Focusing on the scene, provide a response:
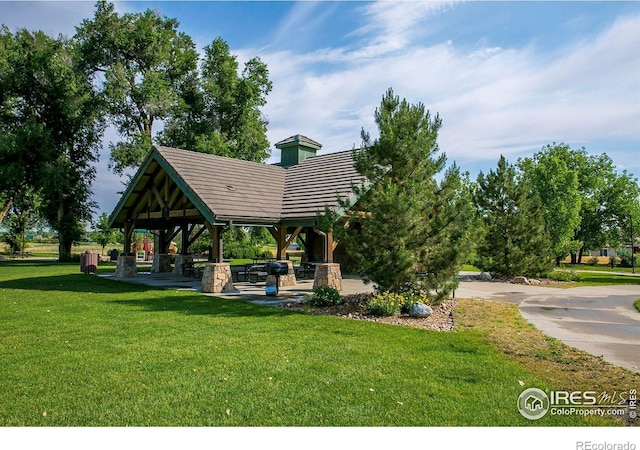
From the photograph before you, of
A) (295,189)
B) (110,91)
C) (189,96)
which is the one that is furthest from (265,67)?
(295,189)

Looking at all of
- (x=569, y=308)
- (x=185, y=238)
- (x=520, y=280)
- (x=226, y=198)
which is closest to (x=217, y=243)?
(x=226, y=198)

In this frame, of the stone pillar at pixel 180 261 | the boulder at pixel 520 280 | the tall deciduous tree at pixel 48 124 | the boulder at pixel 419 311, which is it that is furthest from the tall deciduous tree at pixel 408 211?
the tall deciduous tree at pixel 48 124

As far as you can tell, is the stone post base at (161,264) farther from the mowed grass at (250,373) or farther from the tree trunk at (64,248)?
the tree trunk at (64,248)

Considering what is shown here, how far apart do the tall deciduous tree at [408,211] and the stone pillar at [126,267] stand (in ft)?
40.3

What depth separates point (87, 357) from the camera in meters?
6.13

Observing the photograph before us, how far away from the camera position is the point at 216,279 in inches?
544

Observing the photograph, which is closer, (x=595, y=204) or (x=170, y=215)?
(x=170, y=215)

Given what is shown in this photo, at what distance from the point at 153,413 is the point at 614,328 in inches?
358

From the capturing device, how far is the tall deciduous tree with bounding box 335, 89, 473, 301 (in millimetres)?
10312

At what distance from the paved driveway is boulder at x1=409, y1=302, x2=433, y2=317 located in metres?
2.32

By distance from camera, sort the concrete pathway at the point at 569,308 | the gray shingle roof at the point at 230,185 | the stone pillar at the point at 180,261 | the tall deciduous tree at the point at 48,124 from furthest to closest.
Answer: the tall deciduous tree at the point at 48,124
the stone pillar at the point at 180,261
the gray shingle roof at the point at 230,185
the concrete pathway at the point at 569,308

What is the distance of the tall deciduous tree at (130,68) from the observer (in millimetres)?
32219

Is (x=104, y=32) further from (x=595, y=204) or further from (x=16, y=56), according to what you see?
(x=595, y=204)

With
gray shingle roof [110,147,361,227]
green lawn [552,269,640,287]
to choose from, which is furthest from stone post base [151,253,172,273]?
green lawn [552,269,640,287]
